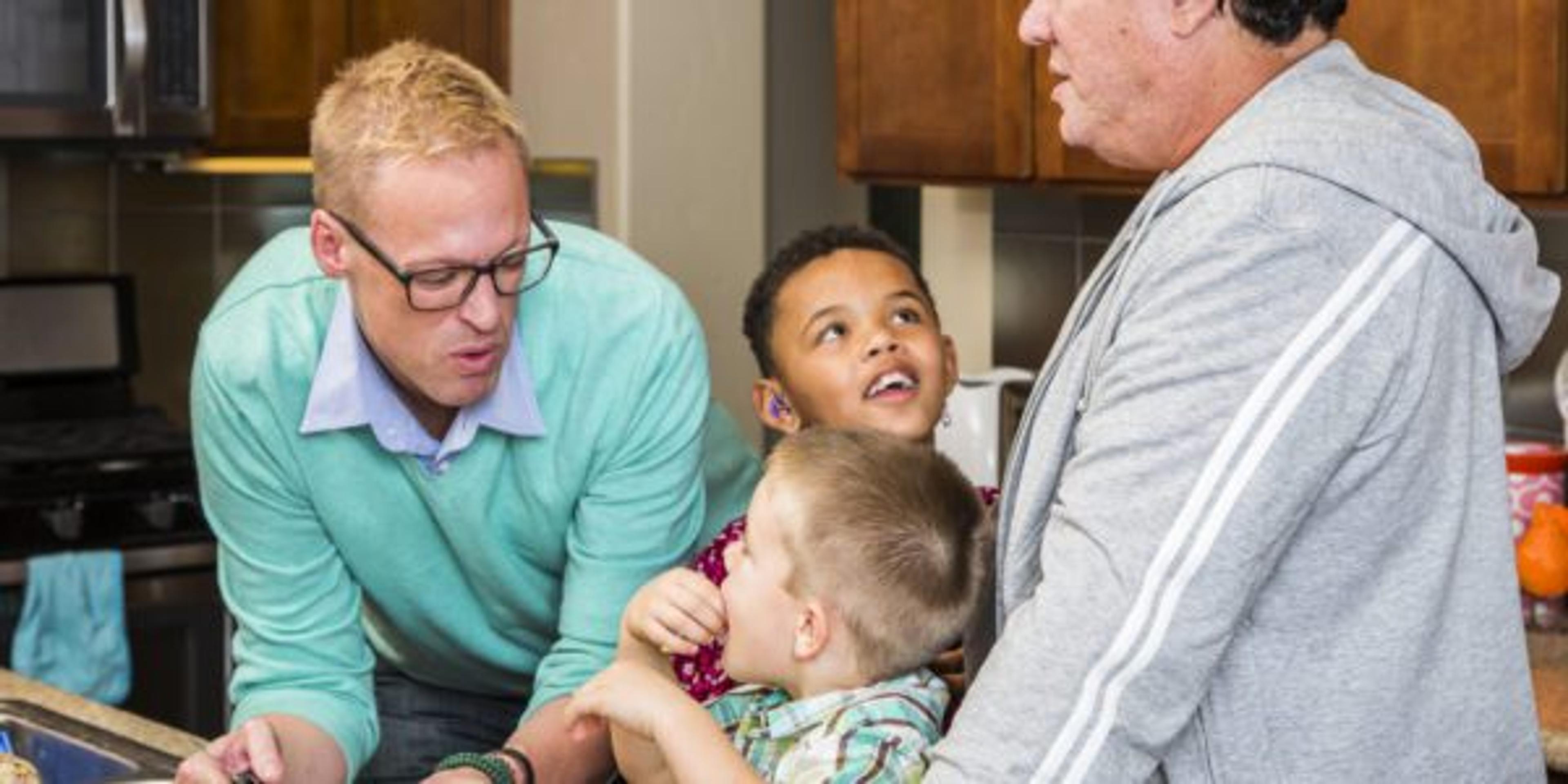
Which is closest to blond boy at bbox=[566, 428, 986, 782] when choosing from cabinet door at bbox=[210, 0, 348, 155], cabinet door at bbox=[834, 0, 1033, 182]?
cabinet door at bbox=[834, 0, 1033, 182]

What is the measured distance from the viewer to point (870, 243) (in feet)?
8.05

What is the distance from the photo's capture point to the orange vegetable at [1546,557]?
2713 mm

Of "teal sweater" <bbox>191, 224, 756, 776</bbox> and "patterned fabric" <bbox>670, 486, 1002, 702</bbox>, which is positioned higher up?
"teal sweater" <bbox>191, 224, 756, 776</bbox>

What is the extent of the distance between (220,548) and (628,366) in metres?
0.48

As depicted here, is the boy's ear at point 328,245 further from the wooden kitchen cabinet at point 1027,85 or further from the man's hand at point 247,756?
the wooden kitchen cabinet at point 1027,85

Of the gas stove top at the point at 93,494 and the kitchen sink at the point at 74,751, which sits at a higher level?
the kitchen sink at the point at 74,751

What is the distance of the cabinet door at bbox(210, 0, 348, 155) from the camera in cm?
430

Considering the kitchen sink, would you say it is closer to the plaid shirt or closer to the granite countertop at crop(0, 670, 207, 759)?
the granite countertop at crop(0, 670, 207, 759)

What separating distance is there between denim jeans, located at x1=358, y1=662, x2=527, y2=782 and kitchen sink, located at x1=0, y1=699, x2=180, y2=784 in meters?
0.45

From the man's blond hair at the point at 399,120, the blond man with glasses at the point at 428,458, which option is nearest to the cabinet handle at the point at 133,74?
the blond man with glasses at the point at 428,458

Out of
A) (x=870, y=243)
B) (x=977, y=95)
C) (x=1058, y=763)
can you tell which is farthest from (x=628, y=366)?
(x=977, y=95)

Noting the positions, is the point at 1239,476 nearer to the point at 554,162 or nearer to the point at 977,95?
the point at 977,95

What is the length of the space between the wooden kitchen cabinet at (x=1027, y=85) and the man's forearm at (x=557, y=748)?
3.72ft

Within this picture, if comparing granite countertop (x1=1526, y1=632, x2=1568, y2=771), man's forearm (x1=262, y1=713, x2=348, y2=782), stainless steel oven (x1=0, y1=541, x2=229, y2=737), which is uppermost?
man's forearm (x1=262, y1=713, x2=348, y2=782)
